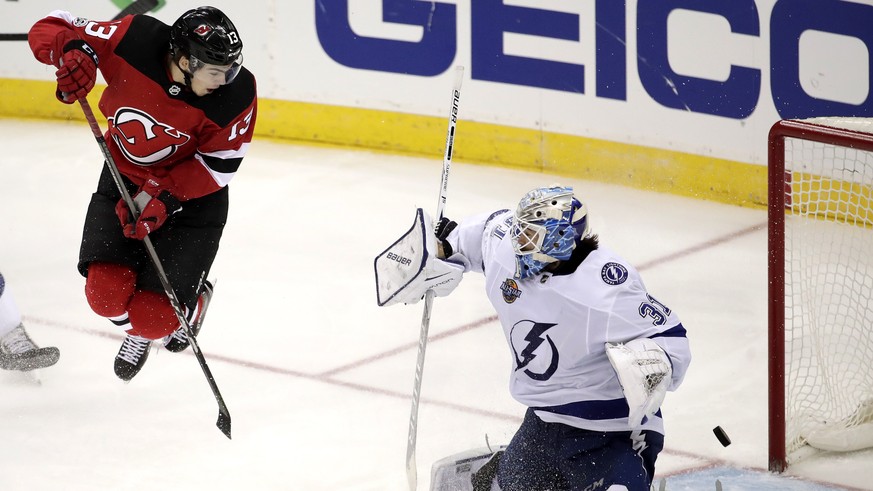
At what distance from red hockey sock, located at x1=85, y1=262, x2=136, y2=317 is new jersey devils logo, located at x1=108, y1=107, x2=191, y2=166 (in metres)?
0.35

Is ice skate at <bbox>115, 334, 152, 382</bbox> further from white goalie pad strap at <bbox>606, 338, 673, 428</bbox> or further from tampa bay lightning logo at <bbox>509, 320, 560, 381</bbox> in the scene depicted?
white goalie pad strap at <bbox>606, 338, 673, 428</bbox>

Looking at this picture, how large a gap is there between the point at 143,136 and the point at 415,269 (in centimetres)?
92

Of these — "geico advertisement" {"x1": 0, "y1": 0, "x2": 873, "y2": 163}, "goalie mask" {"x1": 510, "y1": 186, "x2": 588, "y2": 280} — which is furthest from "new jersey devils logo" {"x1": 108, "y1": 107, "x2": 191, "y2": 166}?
"geico advertisement" {"x1": 0, "y1": 0, "x2": 873, "y2": 163}

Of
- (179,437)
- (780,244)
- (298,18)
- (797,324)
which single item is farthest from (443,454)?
(298,18)

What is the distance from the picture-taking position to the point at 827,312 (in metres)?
4.16

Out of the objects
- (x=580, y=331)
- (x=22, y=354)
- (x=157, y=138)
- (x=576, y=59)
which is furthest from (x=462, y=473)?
(x=576, y=59)

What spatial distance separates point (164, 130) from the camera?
3613 mm

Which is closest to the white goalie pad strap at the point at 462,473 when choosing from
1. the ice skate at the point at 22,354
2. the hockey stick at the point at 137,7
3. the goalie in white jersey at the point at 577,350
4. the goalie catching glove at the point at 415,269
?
the goalie in white jersey at the point at 577,350

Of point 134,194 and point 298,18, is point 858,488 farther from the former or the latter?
point 298,18

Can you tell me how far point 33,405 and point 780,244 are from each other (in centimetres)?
237

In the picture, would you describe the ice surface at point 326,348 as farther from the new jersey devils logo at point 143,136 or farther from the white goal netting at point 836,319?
the new jersey devils logo at point 143,136

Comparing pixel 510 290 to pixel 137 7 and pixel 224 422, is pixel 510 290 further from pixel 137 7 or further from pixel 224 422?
pixel 137 7

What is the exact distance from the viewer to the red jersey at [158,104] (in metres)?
3.57

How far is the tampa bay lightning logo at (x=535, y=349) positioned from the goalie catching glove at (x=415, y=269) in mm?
276
